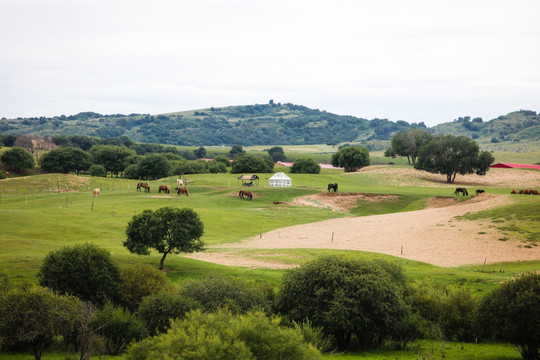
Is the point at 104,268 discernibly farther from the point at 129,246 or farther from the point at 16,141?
the point at 16,141

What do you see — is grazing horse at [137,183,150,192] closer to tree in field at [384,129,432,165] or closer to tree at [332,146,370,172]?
tree at [332,146,370,172]

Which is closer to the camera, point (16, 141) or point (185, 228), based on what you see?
point (185, 228)

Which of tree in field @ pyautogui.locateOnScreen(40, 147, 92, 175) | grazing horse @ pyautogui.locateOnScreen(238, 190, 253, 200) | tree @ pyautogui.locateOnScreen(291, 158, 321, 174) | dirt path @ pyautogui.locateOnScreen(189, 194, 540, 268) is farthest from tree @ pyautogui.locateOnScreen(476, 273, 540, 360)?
tree in field @ pyautogui.locateOnScreen(40, 147, 92, 175)

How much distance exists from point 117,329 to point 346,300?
1114 centimetres

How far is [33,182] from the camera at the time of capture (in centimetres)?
9806

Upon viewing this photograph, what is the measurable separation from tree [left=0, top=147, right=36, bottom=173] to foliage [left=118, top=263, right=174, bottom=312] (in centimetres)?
11079

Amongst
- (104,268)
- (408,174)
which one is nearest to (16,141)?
(408,174)

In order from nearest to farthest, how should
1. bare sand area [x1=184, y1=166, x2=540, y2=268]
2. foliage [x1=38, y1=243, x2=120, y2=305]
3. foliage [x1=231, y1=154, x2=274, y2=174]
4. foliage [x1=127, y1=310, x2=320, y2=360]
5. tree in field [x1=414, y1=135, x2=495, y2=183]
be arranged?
foliage [x1=127, y1=310, x2=320, y2=360], foliage [x1=38, y1=243, x2=120, y2=305], bare sand area [x1=184, y1=166, x2=540, y2=268], tree in field [x1=414, y1=135, x2=495, y2=183], foliage [x1=231, y1=154, x2=274, y2=174]

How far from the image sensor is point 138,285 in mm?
28750

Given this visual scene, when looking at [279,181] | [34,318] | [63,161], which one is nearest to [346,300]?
[34,318]

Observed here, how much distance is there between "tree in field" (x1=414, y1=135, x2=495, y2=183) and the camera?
115250 mm

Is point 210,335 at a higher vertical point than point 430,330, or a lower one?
higher

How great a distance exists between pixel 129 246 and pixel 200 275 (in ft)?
21.0

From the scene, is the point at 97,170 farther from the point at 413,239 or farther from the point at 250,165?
the point at 413,239
